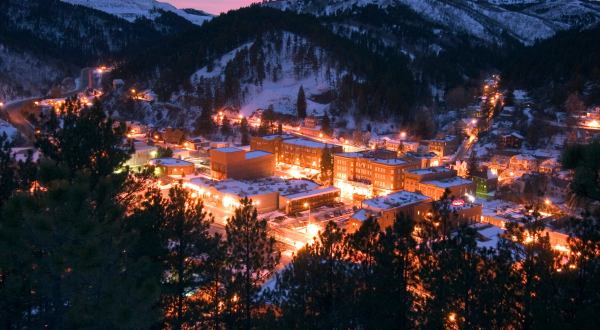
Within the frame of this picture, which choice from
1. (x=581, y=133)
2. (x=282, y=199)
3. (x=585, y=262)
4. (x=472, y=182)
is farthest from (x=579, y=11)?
(x=585, y=262)

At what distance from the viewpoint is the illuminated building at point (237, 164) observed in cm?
4084

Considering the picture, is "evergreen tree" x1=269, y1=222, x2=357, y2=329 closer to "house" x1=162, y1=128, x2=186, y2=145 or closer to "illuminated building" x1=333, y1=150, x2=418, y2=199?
Result: "illuminated building" x1=333, y1=150, x2=418, y2=199

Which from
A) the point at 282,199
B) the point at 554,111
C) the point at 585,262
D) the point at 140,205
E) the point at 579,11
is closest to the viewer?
the point at 585,262

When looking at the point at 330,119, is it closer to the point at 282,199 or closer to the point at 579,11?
Result: the point at 282,199

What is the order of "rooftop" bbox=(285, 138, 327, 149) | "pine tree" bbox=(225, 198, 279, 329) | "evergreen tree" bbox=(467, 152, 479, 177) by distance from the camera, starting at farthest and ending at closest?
1. "rooftop" bbox=(285, 138, 327, 149)
2. "evergreen tree" bbox=(467, 152, 479, 177)
3. "pine tree" bbox=(225, 198, 279, 329)

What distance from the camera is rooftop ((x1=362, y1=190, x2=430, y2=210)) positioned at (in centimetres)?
2964

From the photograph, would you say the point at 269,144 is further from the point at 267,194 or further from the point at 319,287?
the point at 319,287

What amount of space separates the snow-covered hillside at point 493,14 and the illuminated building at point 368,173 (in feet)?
296

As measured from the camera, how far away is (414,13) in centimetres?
12244

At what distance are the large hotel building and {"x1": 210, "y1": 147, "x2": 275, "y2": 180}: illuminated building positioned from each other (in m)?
3.59

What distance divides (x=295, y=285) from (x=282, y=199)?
2311 centimetres

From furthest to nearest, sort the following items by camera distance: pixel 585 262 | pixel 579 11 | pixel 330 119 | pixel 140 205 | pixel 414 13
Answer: pixel 579 11 < pixel 414 13 < pixel 330 119 < pixel 140 205 < pixel 585 262

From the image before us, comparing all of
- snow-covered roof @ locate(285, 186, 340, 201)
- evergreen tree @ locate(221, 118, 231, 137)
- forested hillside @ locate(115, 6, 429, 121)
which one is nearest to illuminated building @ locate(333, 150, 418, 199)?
snow-covered roof @ locate(285, 186, 340, 201)

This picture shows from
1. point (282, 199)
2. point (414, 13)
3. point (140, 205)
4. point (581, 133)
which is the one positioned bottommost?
point (282, 199)
